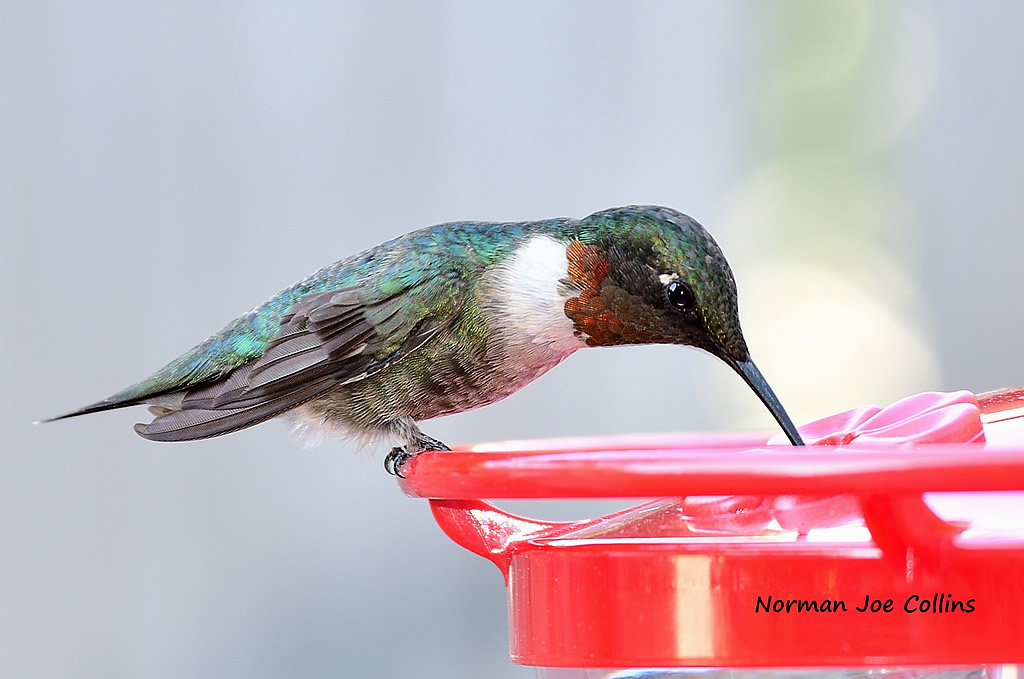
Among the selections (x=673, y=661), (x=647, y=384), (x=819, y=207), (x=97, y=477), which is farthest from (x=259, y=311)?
(x=819, y=207)

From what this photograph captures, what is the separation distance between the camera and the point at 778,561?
1262mm

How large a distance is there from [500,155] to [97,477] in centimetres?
147

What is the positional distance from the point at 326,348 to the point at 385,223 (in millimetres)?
1470

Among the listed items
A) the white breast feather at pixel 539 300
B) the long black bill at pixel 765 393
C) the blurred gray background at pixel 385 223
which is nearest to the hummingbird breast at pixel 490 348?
the white breast feather at pixel 539 300

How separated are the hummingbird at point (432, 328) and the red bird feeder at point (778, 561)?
0.68 metres

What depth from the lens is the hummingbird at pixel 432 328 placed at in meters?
2.06

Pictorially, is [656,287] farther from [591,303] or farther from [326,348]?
[326,348]

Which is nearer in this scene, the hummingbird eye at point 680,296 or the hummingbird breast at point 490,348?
the hummingbird eye at point 680,296

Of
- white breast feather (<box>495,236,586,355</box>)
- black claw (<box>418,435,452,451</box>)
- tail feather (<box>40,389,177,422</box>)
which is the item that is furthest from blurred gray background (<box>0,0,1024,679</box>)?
white breast feather (<box>495,236,586,355</box>)

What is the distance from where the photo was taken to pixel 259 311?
7.84ft

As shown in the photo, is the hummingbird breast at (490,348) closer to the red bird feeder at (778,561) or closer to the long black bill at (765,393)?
the long black bill at (765,393)

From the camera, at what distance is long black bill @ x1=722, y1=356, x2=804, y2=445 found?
1.65 meters

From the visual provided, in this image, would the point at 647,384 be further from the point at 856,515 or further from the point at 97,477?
the point at 856,515

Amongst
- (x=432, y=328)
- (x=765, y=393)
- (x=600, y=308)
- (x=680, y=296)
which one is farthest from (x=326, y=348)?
(x=765, y=393)
